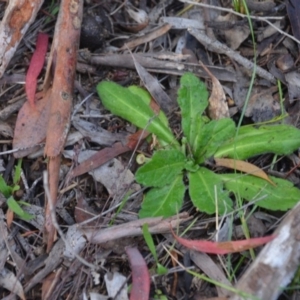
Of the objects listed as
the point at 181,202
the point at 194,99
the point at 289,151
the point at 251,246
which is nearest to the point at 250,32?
the point at 194,99

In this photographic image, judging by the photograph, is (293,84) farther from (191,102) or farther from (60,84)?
(60,84)

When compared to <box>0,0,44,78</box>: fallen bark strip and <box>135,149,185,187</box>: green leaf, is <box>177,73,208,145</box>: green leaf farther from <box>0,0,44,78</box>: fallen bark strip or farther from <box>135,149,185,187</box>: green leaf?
<box>0,0,44,78</box>: fallen bark strip

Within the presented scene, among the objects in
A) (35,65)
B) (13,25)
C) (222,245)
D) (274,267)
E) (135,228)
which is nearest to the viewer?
(274,267)

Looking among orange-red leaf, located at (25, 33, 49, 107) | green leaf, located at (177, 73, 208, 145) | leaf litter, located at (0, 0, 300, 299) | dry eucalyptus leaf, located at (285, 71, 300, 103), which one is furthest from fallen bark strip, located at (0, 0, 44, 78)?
dry eucalyptus leaf, located at (285, 71, 300, 103)

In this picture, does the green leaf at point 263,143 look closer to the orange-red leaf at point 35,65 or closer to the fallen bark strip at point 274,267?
the fallen bark strip at point 274,267

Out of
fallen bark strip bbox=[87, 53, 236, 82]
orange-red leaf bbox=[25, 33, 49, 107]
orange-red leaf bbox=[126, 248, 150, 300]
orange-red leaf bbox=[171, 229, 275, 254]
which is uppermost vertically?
orange-red leaf bbox=[25, 33, 49, 107]

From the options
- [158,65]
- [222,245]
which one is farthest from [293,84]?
[222,245]

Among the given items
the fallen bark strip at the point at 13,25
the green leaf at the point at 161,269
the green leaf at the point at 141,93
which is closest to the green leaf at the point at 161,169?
the green leaf at the point at 141,93
